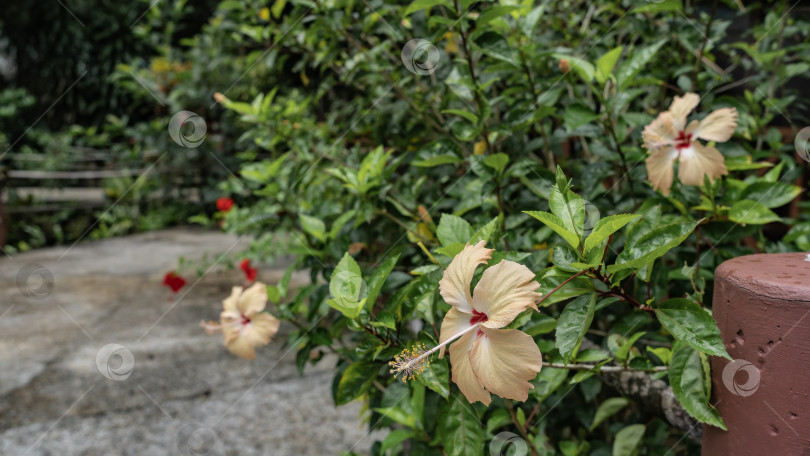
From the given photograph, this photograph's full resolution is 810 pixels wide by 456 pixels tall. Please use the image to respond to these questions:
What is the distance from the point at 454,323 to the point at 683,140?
55 cm

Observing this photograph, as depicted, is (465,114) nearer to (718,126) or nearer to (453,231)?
(453,231)

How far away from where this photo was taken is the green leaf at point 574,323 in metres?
0.63

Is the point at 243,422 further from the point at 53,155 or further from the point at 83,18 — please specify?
the point at 83,18

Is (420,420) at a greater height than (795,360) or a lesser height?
lesser

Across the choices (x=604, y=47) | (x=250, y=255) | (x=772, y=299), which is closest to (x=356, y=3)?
(x=604, y=47)

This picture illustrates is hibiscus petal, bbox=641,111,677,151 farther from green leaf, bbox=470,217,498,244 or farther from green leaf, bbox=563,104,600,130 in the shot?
green leaf, bbox=470,217,498,244

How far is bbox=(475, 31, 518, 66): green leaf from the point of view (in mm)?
1039

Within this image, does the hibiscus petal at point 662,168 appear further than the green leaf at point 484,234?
Yes

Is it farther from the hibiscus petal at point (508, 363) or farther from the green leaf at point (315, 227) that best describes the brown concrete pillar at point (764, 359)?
the green leaf at point (315, 227)

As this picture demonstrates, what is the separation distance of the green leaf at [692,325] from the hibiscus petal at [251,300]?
2.44 ft

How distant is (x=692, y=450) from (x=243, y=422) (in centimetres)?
165

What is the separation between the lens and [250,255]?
3.06m

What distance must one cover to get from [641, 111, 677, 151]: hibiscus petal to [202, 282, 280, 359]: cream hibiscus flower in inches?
29.5

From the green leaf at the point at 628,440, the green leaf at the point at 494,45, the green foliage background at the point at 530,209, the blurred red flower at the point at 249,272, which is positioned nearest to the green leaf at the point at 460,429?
the green foliage background at the point at 530,209
